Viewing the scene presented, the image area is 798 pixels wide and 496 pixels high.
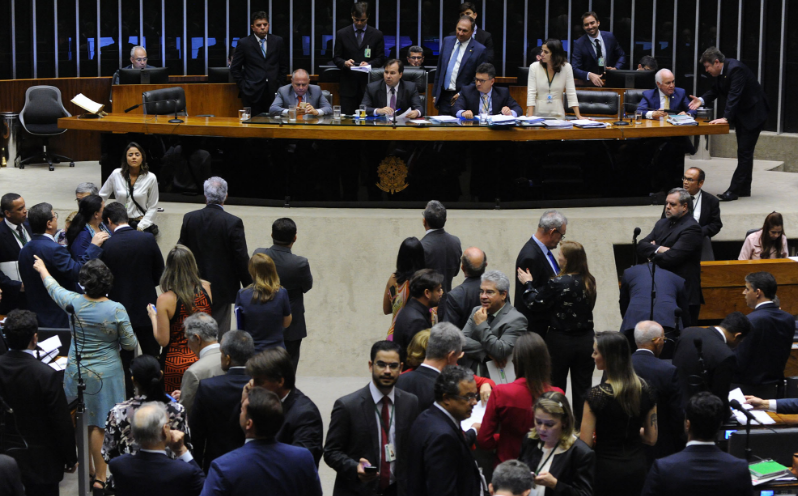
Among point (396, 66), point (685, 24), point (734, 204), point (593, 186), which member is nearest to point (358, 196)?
point (396, 66)

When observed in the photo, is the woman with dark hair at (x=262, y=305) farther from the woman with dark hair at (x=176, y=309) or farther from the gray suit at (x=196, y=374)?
the gray suit at (x=196, y=374)

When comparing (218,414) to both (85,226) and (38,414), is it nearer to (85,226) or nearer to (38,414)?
(38,414)

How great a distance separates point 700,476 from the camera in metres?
3.93

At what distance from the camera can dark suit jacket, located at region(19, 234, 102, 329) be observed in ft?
20.3

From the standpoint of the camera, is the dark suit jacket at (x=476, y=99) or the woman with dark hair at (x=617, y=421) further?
the dark suit jacket at (x=476, y=99)

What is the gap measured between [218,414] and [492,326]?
1.65 meters

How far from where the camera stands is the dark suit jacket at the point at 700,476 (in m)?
3.93

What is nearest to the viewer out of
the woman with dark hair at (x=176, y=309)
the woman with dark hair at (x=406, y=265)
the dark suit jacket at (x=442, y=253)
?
the woman with dark hair at (x=176, y=309)

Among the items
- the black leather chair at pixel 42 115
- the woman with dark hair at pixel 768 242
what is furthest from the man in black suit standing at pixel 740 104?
the black leather chair at pixel 42 115

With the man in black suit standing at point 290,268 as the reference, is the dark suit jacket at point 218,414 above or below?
below

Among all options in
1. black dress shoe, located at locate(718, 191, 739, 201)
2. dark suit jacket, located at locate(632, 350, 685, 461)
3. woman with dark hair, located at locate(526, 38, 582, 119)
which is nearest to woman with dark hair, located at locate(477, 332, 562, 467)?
dark suit jacket, located at locate(632, 350, 685, 461)

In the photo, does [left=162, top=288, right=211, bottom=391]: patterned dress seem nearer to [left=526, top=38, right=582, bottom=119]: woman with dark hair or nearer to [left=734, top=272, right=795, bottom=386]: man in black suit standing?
[left=734, top=272, right=795, bottom=386]: man in black suit standing

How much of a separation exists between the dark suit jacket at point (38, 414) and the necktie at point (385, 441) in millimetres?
1581

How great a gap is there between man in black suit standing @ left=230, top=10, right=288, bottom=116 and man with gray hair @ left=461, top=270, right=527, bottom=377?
22.7ft
